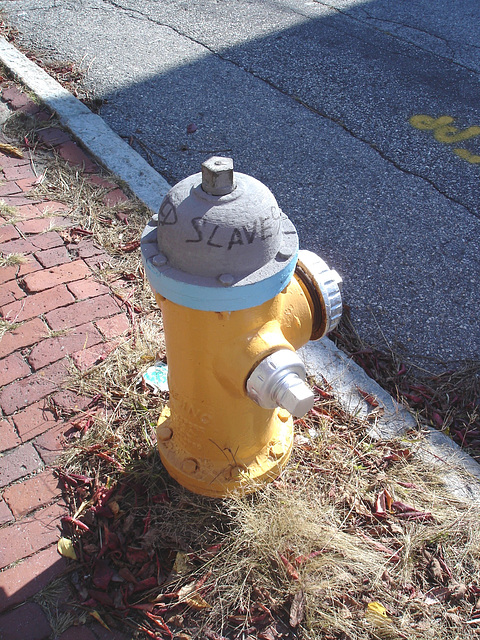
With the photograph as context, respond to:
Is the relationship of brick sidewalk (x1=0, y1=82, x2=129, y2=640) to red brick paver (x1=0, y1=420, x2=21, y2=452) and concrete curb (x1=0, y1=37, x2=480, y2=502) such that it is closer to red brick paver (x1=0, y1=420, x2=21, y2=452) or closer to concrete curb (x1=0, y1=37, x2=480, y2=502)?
red brick paver (x1=0, y1=420, x2=21, y2=452)

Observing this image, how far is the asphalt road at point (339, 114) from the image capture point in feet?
8.95

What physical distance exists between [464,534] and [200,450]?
90 cm

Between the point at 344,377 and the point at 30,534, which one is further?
the point at 344,377

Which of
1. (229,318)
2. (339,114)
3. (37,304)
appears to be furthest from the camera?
(339,114)

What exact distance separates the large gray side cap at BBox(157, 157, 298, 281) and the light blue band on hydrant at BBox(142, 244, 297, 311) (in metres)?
0.03

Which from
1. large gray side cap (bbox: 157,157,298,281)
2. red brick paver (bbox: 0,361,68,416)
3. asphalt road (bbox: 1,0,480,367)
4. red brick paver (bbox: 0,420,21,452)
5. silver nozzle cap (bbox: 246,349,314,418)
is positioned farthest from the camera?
asphalt road (bbox: 1,0,480,367)

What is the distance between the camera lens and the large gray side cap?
3.90 feet

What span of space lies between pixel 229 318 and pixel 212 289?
0.39 ft

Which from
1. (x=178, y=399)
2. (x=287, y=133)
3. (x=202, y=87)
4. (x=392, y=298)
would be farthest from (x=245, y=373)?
(x=202, y=87)

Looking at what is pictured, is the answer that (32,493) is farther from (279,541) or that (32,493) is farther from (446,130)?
(446,130)

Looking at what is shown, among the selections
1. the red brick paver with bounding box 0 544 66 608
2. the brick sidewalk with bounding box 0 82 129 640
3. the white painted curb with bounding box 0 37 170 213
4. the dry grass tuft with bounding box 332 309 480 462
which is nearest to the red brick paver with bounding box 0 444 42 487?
the brick sidewalk with bounding box 0 82 129 640

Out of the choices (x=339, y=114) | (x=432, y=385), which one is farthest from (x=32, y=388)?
(x=339, y=114)

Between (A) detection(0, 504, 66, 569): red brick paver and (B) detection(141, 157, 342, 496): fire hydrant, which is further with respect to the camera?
(A) detection(0, 504, 66, 569): red brick paver

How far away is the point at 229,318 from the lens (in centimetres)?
130
